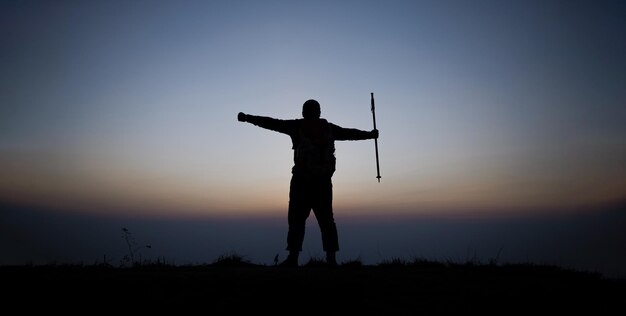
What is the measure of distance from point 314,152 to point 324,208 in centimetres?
101

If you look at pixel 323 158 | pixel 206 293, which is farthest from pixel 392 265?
pixel 206 293

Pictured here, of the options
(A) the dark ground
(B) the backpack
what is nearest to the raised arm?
(B) the backpack

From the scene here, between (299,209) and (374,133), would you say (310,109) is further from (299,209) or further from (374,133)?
(299,209)

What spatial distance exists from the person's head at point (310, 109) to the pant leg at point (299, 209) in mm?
1206

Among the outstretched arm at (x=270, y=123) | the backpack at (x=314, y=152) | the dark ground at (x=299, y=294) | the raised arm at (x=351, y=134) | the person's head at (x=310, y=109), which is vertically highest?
the person's head at (x=310, y=109)

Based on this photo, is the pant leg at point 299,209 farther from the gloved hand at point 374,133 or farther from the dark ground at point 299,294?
the dark ground at point 299,294

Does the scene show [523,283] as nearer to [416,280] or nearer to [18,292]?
[416,280]

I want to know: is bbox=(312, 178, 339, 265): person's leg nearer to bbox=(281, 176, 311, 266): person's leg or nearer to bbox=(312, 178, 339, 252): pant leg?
bbox=(312, 178, 339, 252): pant leg

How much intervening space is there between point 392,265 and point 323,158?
2.23m

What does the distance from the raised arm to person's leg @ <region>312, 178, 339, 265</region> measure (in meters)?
1.05

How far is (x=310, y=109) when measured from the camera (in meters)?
7.82

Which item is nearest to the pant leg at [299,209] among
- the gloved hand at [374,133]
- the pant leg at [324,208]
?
the pant leg at [324,208]

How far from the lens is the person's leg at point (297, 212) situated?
7367 millimetres

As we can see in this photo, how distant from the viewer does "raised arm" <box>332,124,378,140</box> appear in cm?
816
